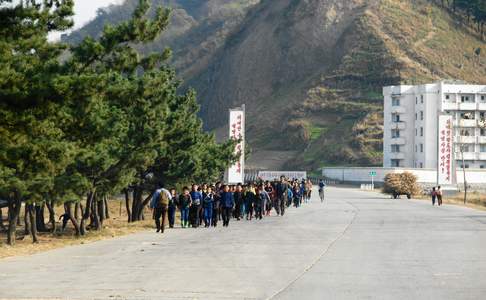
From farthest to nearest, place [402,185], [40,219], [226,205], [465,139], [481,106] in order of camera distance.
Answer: [481,106]
[465,139]
[402,185]
[40,219]
[226,205]

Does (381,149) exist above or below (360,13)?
below

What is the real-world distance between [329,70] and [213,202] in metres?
125

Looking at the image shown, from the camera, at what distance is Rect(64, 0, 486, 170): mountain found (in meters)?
141

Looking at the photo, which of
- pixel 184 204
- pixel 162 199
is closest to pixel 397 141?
pixel 184 204

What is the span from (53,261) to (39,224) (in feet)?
63.1

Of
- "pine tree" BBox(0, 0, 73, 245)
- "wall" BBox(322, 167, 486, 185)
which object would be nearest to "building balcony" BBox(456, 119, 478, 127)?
"wall" BBox(322, 167, 486, 185)

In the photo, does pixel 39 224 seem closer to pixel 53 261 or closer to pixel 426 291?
pixel 53 261

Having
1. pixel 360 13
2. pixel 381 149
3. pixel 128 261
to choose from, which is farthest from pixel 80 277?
pixel 360 13

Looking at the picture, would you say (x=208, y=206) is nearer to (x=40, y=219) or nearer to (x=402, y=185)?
(x=40, y=219)

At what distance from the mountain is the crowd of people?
88.1 m

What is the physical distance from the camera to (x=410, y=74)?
144 metres

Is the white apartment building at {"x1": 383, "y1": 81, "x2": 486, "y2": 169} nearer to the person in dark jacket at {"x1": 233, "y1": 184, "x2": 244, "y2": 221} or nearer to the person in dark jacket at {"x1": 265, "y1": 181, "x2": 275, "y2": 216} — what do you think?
the person in dark jacket at {"x1": 265, "y1": 181, "x2": 275, "y2": 216}

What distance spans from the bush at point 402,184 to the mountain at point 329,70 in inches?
1785

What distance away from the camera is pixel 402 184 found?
3248 inches
